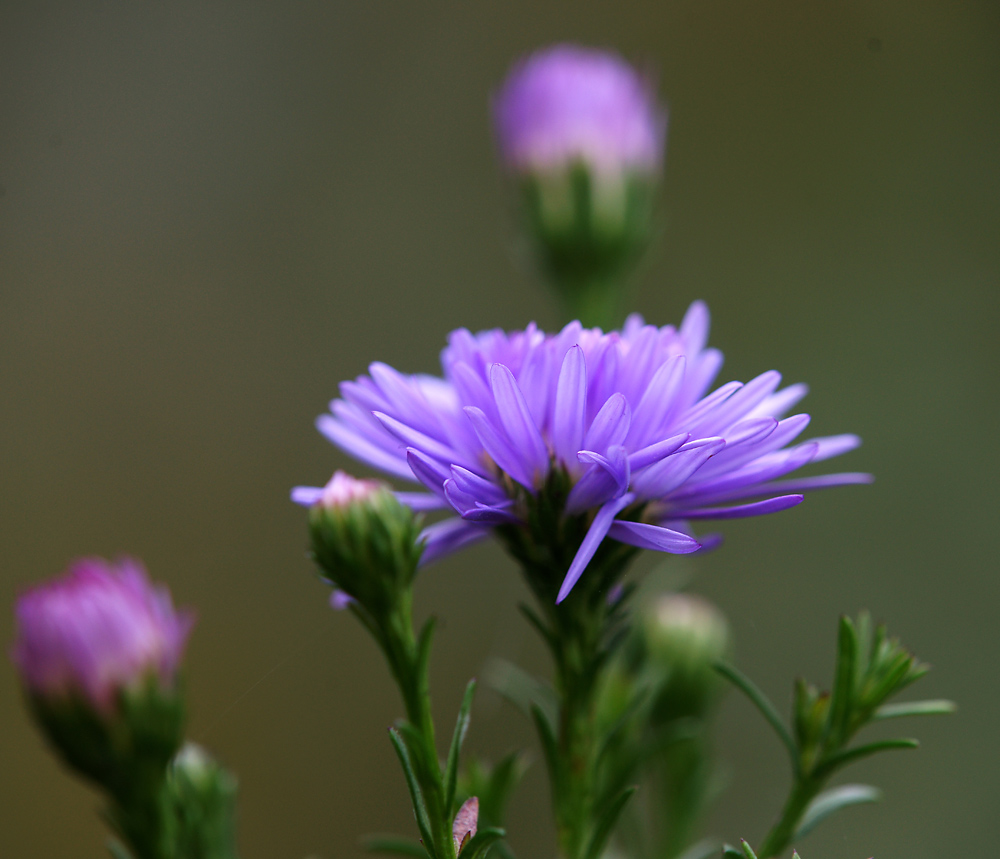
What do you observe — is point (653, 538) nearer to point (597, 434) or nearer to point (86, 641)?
point (597, 434)

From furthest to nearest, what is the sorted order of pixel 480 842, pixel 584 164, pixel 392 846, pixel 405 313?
pixel 405 313
pixel 584 164
pixel 392 846
pixel 480 842

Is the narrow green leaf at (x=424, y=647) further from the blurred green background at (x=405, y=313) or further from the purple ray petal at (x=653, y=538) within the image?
the blurred green background at (x=405, y=313)

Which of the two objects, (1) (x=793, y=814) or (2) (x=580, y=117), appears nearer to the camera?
(1) (x=793, y=814)

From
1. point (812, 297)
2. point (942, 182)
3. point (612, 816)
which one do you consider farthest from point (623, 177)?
point (942, 182)

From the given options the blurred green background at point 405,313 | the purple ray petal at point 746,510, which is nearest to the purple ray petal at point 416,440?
the purple ray petal at point 746,510

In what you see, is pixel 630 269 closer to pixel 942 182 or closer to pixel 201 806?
pixel 201 806

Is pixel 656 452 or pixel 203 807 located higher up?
pixel 656 452

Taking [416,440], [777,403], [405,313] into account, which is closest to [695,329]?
[777,403]
